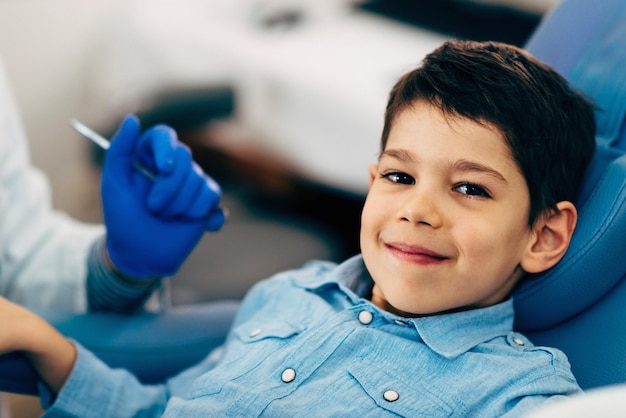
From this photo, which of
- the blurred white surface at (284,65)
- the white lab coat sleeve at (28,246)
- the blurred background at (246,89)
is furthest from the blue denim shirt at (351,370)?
the blurred white surface at (284,65)

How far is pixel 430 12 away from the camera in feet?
7.36

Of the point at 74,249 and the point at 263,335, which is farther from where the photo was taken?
the point at 74,249

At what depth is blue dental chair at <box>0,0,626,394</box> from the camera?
2.79 feet

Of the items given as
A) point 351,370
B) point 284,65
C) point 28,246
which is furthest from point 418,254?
point 284,65

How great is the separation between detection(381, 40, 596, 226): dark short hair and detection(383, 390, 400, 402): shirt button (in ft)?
0.87

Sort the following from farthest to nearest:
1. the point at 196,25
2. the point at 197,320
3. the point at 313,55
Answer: the point at 196,25 < the point at 313,55 < the point at 197,320

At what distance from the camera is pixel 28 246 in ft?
4.00

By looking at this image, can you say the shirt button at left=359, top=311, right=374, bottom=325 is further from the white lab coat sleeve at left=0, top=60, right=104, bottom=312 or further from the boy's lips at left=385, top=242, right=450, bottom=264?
the white lab coat sleeve at left=0, top=60, right=104, bottom=312

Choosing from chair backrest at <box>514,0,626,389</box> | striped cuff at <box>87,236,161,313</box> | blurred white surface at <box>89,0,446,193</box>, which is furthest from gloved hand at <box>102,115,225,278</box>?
blurred white surface at <box>89,0,446,193</box>

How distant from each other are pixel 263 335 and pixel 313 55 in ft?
4.24

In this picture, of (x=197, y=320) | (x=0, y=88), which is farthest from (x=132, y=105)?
(x=197, y=320)

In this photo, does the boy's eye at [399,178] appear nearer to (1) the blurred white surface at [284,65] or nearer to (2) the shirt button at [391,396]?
(2) the shirt button at [391,396]

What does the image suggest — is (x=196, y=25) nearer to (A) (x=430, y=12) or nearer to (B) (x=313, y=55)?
(B) (x=313, y=55)

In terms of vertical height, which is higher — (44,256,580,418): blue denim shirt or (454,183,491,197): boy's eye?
(454,183,491,197): boy's eye
